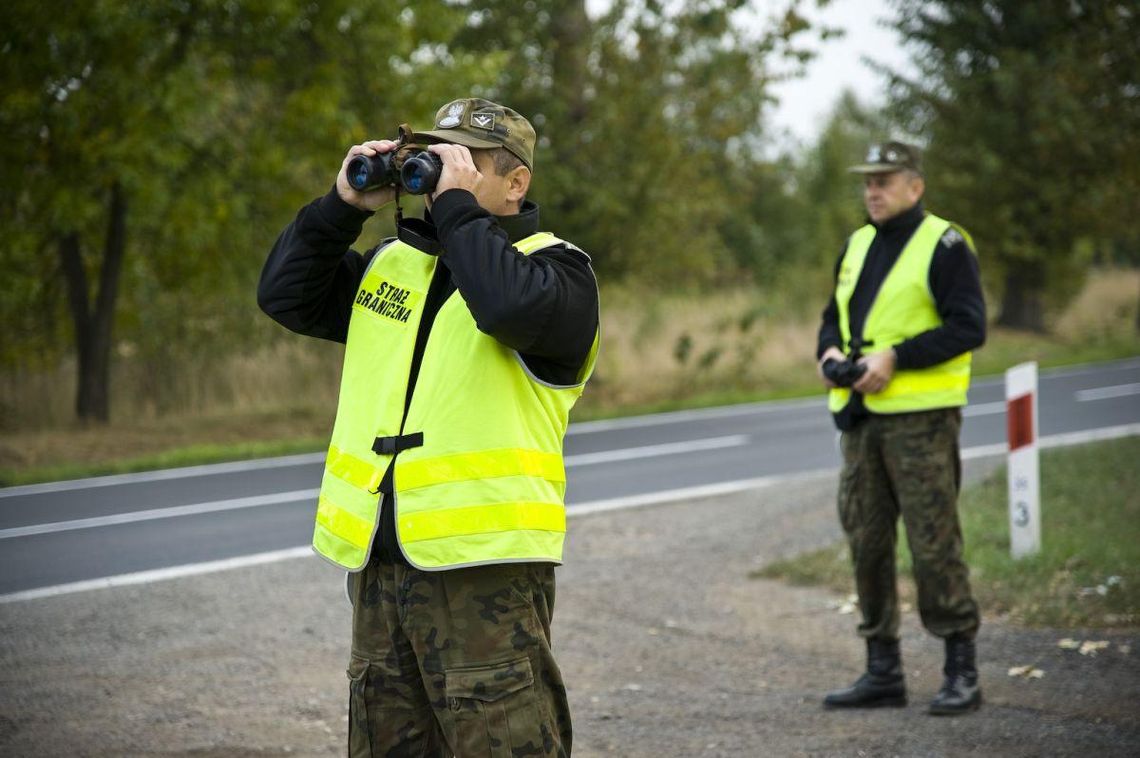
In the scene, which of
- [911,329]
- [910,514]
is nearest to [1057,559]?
[910,514]

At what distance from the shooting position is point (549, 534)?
3088 millimetres

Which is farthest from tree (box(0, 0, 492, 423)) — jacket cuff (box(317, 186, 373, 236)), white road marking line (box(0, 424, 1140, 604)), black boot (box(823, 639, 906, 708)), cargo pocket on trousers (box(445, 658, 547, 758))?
cargo pocket on trousers (box(445, 658, 547, 758))

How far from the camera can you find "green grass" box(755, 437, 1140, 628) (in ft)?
21.4

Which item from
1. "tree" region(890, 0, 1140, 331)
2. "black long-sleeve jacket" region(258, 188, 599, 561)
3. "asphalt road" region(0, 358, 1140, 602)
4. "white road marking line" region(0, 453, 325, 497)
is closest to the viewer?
"black long-sleeve jacket" region(258, 188, 599, 561)

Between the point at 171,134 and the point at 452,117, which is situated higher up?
the point at 171,134

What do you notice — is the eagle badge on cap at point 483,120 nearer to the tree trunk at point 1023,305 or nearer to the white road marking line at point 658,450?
the white road marking line at point 658,450

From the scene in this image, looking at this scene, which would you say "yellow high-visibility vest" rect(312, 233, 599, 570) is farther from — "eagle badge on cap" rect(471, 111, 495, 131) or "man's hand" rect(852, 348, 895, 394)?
"man's hand" rect(852, 348, 895, 394)

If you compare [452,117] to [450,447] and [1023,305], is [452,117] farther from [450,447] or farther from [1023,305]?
[1023,305]

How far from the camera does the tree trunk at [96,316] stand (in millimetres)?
15742

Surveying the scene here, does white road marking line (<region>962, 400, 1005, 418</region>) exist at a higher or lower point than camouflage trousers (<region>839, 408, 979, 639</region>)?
lower

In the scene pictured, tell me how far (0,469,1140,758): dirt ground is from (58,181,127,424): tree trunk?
29.1 feet

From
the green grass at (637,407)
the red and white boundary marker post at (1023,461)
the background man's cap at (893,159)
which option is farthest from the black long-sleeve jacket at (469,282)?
the green grass at (637,407)

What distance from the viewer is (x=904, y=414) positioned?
5.29 meters

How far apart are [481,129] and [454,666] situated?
4.18 feet
